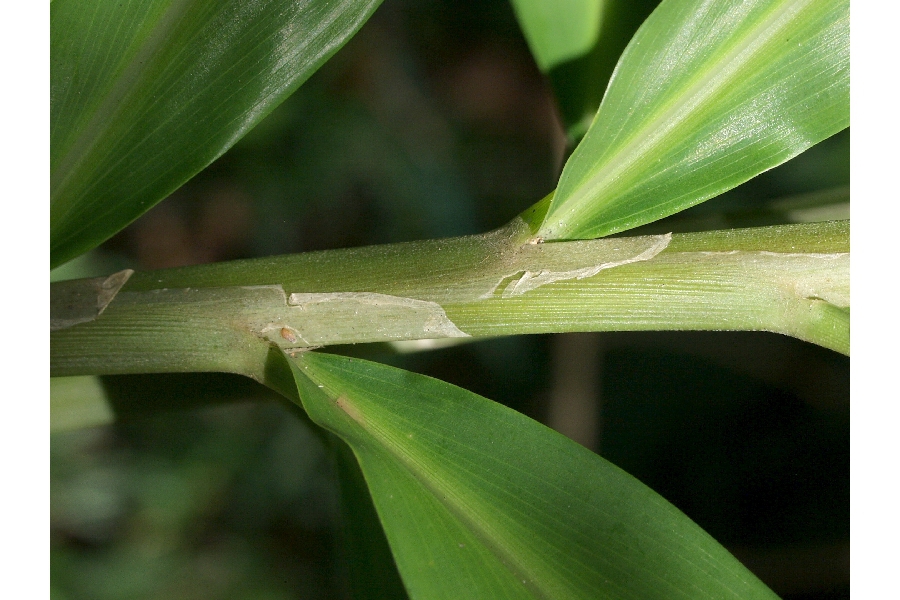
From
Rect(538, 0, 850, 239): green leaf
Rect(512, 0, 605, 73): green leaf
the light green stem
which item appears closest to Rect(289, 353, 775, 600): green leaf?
the light green stem

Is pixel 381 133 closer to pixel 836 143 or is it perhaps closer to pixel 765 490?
pixel 836 143

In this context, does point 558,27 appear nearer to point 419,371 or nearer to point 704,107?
point 704,107

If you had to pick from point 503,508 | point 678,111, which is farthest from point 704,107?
point 503,508

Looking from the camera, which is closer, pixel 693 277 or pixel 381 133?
pixel 693 277

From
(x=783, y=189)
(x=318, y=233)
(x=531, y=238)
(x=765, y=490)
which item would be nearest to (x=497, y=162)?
(x=318, y=233)

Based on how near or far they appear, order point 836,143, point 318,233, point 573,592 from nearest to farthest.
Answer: point 573,592
point 836,143
point 318,233
